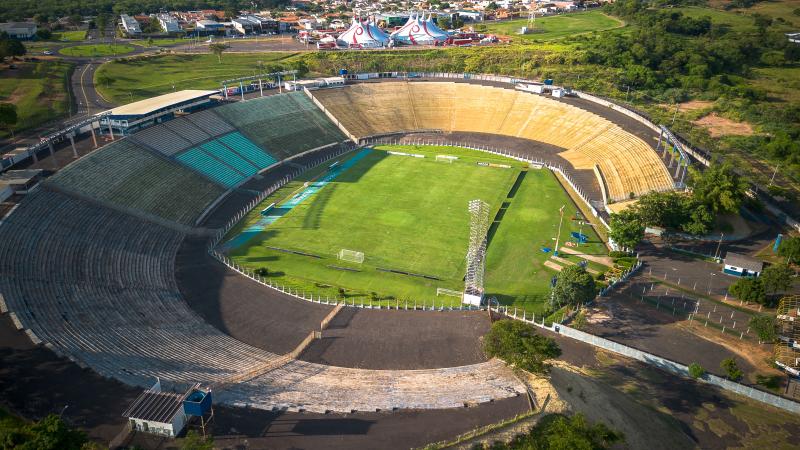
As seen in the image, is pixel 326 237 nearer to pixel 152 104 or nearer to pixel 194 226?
pixel 194 226

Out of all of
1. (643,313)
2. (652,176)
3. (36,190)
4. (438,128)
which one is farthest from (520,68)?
(36,190)

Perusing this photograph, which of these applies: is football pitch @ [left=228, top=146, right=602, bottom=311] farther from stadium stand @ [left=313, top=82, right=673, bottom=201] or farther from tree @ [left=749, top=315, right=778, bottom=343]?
tree @ [left=749, top=315, right=778, bottom=343]

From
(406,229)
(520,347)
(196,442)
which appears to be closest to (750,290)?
(520,347)

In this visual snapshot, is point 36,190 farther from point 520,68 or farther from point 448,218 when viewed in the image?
point 520,68

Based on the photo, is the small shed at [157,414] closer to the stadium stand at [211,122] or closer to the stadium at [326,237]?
the stadium at [326,237]

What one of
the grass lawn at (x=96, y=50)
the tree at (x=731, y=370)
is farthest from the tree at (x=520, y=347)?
the grass lawn at (x=96, y=50)

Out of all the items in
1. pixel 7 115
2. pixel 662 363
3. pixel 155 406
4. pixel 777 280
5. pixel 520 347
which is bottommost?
pixel 662 363

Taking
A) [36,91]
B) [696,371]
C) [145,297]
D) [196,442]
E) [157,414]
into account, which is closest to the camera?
[196,442]
